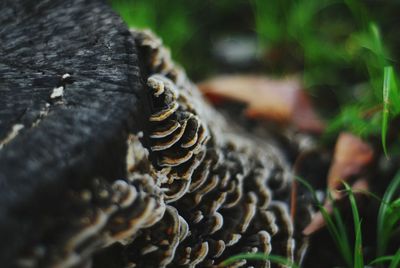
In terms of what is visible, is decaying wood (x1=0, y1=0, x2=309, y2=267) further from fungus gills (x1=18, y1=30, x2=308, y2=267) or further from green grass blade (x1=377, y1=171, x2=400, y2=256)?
green grass blade (x1=377, y1=171, x2=400, y2=256)

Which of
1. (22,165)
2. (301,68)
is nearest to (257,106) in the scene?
(301,68)

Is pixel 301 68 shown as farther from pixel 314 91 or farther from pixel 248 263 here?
pixel 248 263

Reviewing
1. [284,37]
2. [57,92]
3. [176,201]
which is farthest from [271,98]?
[57,92]

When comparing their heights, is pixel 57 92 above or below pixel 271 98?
above

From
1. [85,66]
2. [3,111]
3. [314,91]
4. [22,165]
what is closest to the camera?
[22,165]

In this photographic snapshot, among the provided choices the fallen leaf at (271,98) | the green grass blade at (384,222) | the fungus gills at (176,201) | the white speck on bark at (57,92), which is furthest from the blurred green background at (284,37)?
the white speck on bark at (57,92)

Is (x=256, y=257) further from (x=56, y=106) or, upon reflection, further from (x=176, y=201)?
(x=56, y=106)
